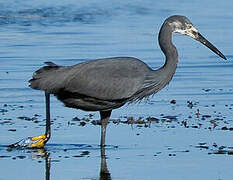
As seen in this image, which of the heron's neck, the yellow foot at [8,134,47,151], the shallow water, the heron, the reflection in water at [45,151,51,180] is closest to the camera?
the reflection in water at [45,151,51,180]

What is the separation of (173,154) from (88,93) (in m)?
1.30

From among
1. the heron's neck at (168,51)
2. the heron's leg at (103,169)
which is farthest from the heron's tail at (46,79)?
the heron's neck at (168,51)

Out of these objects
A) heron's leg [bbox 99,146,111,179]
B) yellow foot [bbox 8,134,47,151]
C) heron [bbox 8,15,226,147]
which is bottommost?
heron's leg [bbox 99,146,111,179]

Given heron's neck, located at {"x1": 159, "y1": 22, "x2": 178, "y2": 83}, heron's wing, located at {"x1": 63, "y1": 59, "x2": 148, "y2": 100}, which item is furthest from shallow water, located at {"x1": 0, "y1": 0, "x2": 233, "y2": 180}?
heron's neck, located at {"x1": 159, "y1": 22, "x2": 178, "y2": 83}

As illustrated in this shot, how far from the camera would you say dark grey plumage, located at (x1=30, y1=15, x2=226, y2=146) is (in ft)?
33.3

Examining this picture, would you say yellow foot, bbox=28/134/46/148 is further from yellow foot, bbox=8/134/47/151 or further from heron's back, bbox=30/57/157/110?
heron's back, bbox=30/57/157/110

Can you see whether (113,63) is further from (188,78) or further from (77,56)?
(77,56)

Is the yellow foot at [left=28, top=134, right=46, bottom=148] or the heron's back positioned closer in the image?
the yellow foot at [left=28, top=134, right=46, bottom=148]

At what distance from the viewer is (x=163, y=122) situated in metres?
11.1

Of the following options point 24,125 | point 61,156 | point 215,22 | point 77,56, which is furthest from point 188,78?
point 215,22

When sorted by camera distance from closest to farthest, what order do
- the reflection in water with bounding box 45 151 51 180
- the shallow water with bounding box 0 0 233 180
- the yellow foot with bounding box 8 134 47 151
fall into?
the reflection in water with bounding box 45 151 51 180
the shallow water with bounding box 0 0 233 180
the yellow foot with bounding box 8 134 47 151

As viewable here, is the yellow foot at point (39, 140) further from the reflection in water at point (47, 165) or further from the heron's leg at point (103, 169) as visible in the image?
the heron's leg at point (103, 169)

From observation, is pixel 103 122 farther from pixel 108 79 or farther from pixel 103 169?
pixel 103 169

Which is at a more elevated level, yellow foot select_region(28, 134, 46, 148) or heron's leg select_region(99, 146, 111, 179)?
yellow foot select_region(28, 134, 46, 148)
